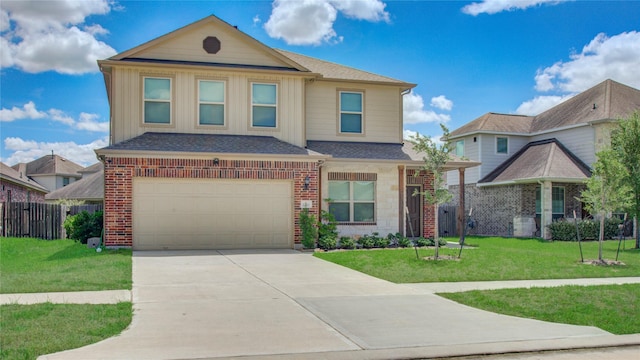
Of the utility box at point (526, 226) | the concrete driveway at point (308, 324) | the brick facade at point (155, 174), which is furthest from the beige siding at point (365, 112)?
the concrete driveway at point (308, 324)

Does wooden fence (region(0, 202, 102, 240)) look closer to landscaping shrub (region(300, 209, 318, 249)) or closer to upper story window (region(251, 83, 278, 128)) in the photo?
upper story window (region(251, 83, 278, 128))

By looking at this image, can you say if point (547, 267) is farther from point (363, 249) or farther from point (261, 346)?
point (261, 346)

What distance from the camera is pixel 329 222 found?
18.9 m

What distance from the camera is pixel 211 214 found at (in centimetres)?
1812

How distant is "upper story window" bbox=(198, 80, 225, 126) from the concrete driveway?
7889 mm

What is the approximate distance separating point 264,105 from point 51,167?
147 ft

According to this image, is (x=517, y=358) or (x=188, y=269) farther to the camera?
(x=188, y=269)

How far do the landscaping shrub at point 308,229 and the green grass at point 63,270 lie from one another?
5118 mm

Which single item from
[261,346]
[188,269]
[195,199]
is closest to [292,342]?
[261,346]

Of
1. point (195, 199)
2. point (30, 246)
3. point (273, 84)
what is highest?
point (273, 84)

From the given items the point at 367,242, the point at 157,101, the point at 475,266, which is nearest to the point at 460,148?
the point at 367,242

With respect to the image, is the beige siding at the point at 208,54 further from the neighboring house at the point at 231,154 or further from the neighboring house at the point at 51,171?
the neighboring house at the point at 51,171

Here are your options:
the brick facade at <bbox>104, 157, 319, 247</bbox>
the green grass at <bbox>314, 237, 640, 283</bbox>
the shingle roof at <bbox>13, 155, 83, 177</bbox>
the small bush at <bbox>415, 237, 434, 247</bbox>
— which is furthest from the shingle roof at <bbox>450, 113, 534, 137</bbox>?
the shingle roof at <bbox>13, 155, 83, 177</bbox>

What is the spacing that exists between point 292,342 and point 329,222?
1187cm
